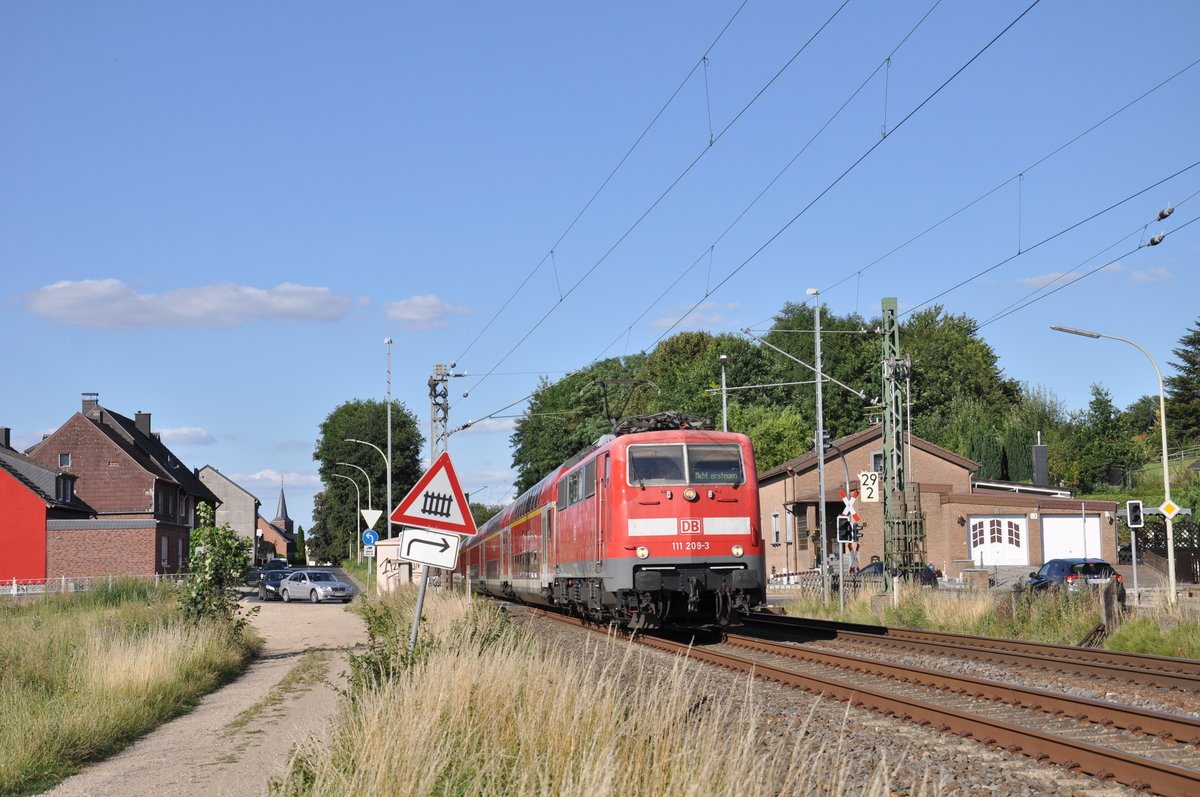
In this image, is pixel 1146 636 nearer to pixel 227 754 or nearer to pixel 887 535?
pixel 887 535

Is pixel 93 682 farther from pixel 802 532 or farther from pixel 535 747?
pixel 802 532

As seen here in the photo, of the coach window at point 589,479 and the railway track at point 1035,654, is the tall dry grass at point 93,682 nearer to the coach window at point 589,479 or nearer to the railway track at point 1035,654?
the coach window at point 589,479

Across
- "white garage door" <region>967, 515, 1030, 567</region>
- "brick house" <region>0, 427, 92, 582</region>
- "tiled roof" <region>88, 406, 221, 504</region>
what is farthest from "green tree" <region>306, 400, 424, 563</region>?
"white garage door" <region>967, 515, 1030, 567</region>

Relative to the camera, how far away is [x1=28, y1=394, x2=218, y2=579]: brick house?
54.8 metres

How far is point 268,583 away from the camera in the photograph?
48.4 metres

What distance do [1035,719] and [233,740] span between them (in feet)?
24.0

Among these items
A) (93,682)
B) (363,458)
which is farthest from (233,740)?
(363,458)

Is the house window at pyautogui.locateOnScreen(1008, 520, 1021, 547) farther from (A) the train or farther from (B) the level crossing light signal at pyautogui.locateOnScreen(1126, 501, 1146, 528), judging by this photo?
(A) the train

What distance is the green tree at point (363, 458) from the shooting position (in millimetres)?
88562

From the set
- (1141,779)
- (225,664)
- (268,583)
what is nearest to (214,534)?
(225,664)

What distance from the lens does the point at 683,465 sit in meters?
18.6

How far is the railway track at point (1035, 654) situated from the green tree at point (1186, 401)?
2726 inches

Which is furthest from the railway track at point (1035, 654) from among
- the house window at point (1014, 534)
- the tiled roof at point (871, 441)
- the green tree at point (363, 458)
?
the green tree at point (363, 458)

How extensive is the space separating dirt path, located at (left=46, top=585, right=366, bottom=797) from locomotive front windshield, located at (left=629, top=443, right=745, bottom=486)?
218 inches
